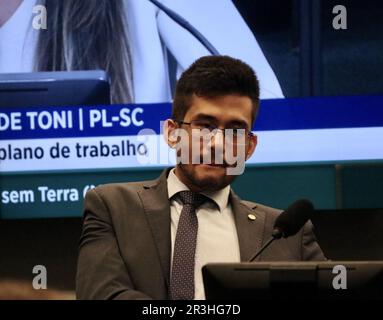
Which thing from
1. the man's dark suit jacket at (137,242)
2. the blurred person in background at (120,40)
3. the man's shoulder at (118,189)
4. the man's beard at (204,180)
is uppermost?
the blurred person in background at (120,40)

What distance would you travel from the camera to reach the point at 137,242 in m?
1.87

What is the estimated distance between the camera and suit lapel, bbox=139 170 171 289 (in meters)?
1.86

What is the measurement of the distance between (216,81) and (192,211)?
0.34 metres

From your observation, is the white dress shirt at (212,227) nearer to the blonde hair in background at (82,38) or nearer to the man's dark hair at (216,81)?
the man's dark hair at (216,81)

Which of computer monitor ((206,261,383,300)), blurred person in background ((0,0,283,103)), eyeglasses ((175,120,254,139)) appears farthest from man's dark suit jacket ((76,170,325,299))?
blurred person in background ((0,0,283,103))

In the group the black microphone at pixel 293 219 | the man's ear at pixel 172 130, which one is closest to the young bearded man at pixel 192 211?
the man's ear at pixel 172 130

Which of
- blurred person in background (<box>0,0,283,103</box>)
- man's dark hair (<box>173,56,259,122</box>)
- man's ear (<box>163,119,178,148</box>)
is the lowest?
man's ear (<box>163,119,178,148</box>)

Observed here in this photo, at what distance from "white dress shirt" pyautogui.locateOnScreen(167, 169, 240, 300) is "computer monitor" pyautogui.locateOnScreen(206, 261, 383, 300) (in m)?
0.37

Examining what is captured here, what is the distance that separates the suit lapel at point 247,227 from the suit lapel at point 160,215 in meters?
0.18

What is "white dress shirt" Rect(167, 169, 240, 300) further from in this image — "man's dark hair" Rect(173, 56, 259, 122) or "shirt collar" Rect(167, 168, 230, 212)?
"man's dark hair" Rect(173, 56, 259, 122)

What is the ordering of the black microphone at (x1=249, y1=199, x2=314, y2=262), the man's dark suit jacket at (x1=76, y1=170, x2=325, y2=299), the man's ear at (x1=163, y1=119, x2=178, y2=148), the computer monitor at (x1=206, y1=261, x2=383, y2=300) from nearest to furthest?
the computer monitor at (x1=206, y1=261, x2=383, y2=300), the black microphone at (x1=249, y1=199, x2=314, y2=262), the man's dark suit jacket at (x1=76, y1=170, x2=325, y2=299), the man's ear at (x1=163, y1=119, x2=178, y2=148)

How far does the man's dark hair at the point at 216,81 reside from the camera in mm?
1961
